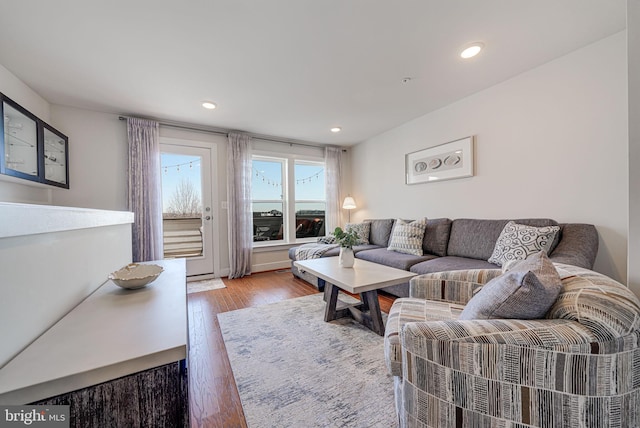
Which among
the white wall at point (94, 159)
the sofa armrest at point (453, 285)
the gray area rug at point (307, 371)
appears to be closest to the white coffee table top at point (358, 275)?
the sofa armrest at point (453, 285)

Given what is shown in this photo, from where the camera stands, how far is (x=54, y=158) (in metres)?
2.56

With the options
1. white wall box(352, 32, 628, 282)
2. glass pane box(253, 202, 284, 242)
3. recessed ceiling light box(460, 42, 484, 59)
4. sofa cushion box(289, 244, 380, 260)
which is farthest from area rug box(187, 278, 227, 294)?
recessed ceiling light box(460, 42, 484, 59)

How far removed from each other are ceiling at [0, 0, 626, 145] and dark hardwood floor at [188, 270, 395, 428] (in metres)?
2.32

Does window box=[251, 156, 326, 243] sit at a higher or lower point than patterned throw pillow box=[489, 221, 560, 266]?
higher

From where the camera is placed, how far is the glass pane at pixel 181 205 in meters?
3.48

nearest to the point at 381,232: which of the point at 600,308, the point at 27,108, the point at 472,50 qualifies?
the point at 472,50

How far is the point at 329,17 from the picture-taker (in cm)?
161

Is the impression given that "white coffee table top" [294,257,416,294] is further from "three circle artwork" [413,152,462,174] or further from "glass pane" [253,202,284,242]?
"glass pane" [253,202,284,242]

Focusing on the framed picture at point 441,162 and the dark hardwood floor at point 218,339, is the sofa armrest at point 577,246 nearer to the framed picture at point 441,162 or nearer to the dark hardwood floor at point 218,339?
the framed picture at point 441,162

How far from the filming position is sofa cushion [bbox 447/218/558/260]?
7.81 feet

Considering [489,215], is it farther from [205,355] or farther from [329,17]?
[205,355]

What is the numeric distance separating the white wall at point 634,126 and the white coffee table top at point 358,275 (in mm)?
1148

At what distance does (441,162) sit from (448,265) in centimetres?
145

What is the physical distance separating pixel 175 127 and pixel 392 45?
3.05 metres
